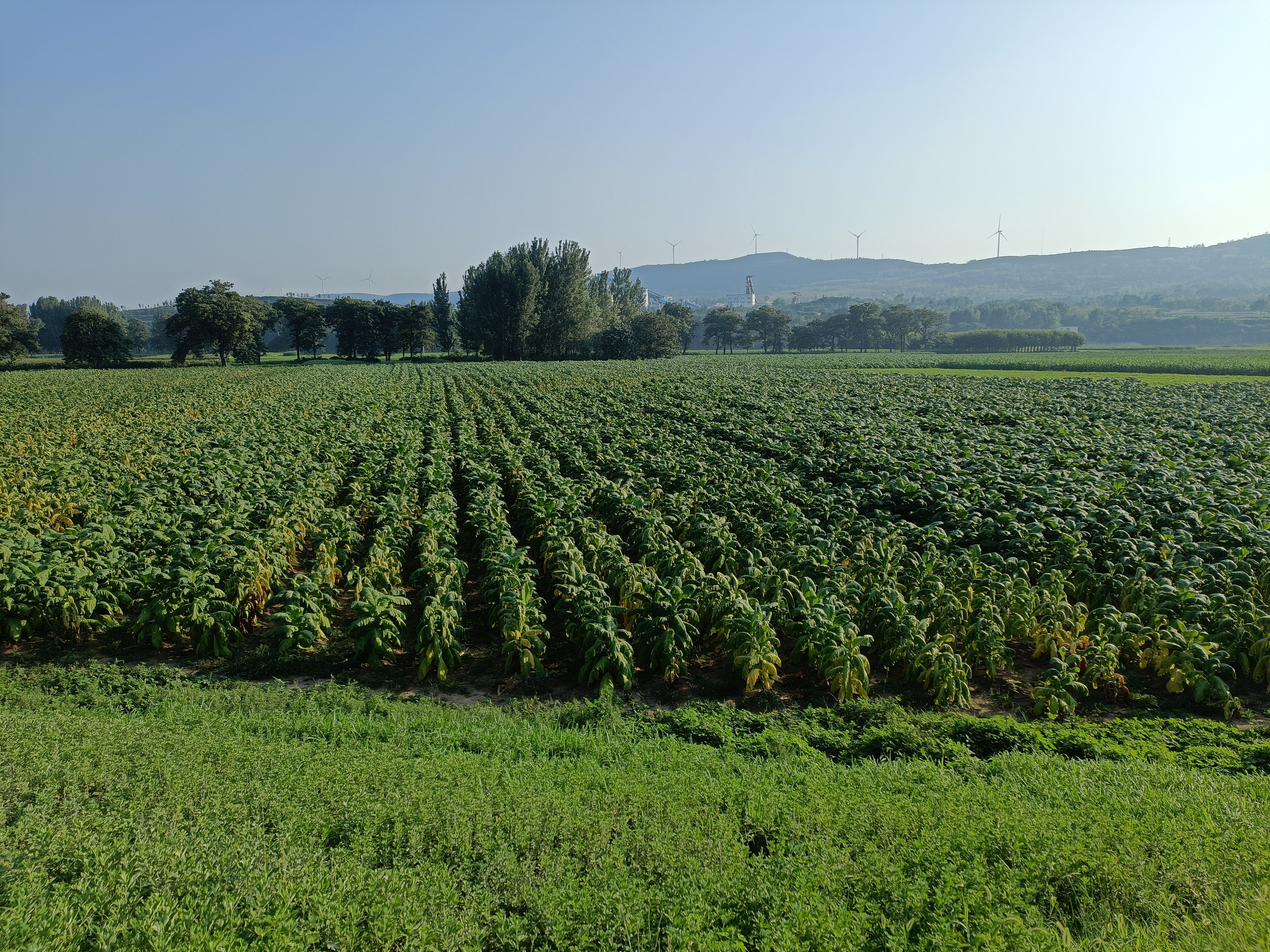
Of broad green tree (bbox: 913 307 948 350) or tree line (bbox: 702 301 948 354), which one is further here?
broad green tree (bbox: 913 307 948 350)

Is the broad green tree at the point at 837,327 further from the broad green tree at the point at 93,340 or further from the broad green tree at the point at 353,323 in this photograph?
the broad green tree at the point at 93,340

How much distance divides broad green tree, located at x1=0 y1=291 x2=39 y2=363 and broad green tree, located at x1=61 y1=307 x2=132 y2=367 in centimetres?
272

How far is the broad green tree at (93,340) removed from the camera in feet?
226

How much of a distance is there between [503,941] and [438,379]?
170 ft

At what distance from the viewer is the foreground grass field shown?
3.75 meters

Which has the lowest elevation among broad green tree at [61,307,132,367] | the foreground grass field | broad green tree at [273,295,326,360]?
the foreground grass field

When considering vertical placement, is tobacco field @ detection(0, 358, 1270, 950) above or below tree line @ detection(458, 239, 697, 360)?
below

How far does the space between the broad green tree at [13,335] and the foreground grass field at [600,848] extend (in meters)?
80.3

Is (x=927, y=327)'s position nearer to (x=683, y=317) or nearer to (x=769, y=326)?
(x=769, y=326)

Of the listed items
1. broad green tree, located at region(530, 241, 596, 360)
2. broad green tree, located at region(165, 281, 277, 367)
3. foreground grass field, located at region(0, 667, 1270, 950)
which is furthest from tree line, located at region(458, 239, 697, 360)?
foreground grass field, located at region(0, 667, 1270, 950)

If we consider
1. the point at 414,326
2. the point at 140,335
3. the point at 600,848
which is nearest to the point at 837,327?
the point at 414,326

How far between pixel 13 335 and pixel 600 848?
85.9 meters

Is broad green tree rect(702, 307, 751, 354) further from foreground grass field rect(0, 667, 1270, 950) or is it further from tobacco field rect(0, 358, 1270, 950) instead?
foreground grass field rect(0, 667, 1270, 950)

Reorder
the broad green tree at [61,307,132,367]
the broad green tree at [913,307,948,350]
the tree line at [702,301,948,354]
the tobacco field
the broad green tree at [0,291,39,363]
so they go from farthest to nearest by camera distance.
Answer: the broad green tree at [913,307,948,350] → the tree line at [702,301,948,354] → the broad green tree at [61,307,132,367] → the broad green tree at [0,291,39,363] → the tobacco field
